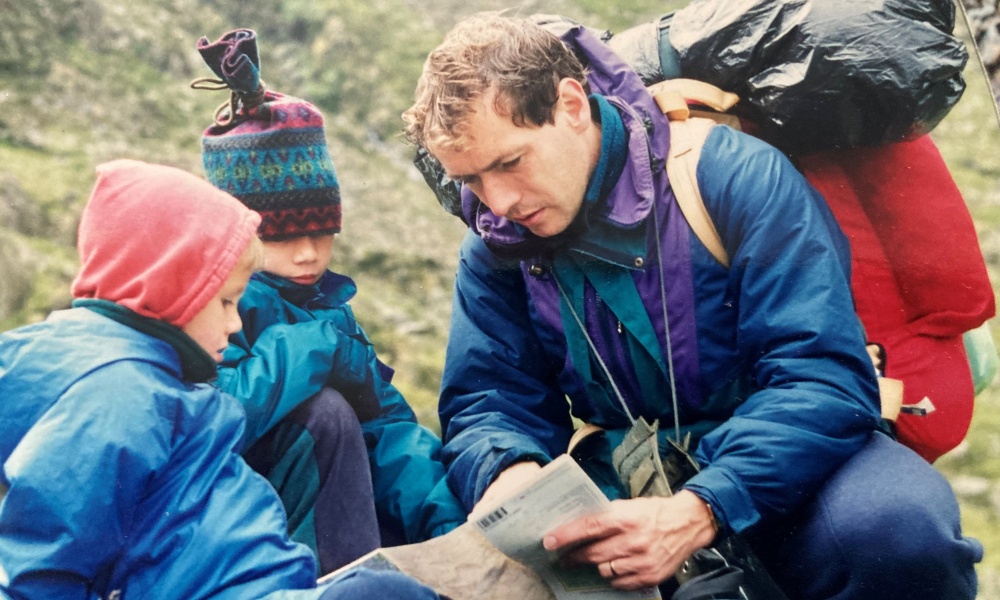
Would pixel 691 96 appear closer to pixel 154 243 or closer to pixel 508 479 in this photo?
pixel 508 479

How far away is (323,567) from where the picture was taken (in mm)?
2561

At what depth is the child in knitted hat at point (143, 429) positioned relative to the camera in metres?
1.99

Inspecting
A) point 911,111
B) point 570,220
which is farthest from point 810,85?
point 570,220

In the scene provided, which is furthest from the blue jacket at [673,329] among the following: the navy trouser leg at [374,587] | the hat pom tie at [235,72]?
the hat pom tie at [235,72]

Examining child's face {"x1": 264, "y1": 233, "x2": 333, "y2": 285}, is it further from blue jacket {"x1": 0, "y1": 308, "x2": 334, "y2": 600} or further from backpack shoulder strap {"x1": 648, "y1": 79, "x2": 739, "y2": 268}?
backpack shoulder strap {"x1": 648, "y1": 79, "x2": 739, "y2": 268}

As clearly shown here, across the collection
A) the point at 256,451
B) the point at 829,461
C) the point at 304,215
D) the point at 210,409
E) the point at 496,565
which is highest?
the point at 304,215

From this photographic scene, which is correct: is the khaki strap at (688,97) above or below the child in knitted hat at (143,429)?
above

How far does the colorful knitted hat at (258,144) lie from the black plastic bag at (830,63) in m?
1.12

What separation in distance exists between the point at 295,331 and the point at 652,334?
0.93 m

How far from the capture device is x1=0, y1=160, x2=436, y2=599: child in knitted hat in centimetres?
199

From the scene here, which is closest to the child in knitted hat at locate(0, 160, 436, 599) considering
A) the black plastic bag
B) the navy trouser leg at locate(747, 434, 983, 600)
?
the navy trouser leg at locate(747, 434, 983, 600)

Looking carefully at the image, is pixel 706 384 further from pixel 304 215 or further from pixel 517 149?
pixel 304 215

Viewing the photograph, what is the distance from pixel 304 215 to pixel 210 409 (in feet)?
2.08

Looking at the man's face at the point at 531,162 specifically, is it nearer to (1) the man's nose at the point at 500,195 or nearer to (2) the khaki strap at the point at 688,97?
(1) the man's nose at the point at 500,195
